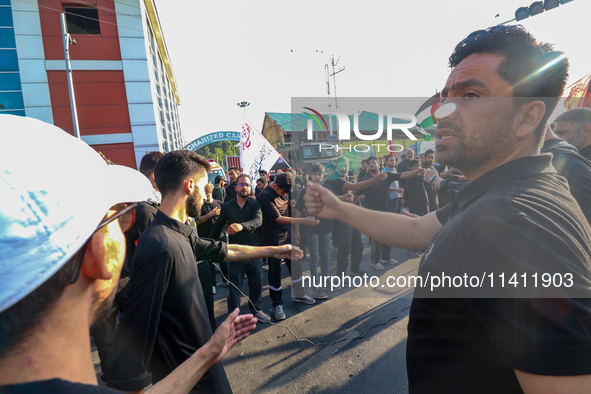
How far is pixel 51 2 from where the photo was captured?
11625mm

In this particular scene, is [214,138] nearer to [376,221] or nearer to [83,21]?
[83,21]

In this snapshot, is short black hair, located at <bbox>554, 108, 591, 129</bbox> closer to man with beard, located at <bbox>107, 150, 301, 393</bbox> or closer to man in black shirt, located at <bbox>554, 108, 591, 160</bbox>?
man in black shirt, located at <bbox>554, 108, 591, 160</bbox>

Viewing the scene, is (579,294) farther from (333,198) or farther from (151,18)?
(151,18)

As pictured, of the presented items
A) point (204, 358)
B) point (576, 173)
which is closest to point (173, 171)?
point (204, 358)

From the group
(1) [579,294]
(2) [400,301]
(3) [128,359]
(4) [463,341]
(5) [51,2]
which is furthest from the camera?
(5) [51,2]

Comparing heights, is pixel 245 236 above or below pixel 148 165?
below

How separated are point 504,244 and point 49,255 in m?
1.01

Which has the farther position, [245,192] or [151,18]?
[151,18]

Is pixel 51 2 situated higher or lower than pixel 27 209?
higher

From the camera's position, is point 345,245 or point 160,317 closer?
point 160,317

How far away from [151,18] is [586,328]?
20631mm

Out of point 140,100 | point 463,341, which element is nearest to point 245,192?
point 463,341

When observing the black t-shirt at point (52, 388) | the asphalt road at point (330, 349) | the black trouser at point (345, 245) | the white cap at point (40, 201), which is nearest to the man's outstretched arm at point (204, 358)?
the black t-shirt at point (52, 388)

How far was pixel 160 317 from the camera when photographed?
5.07 ft
